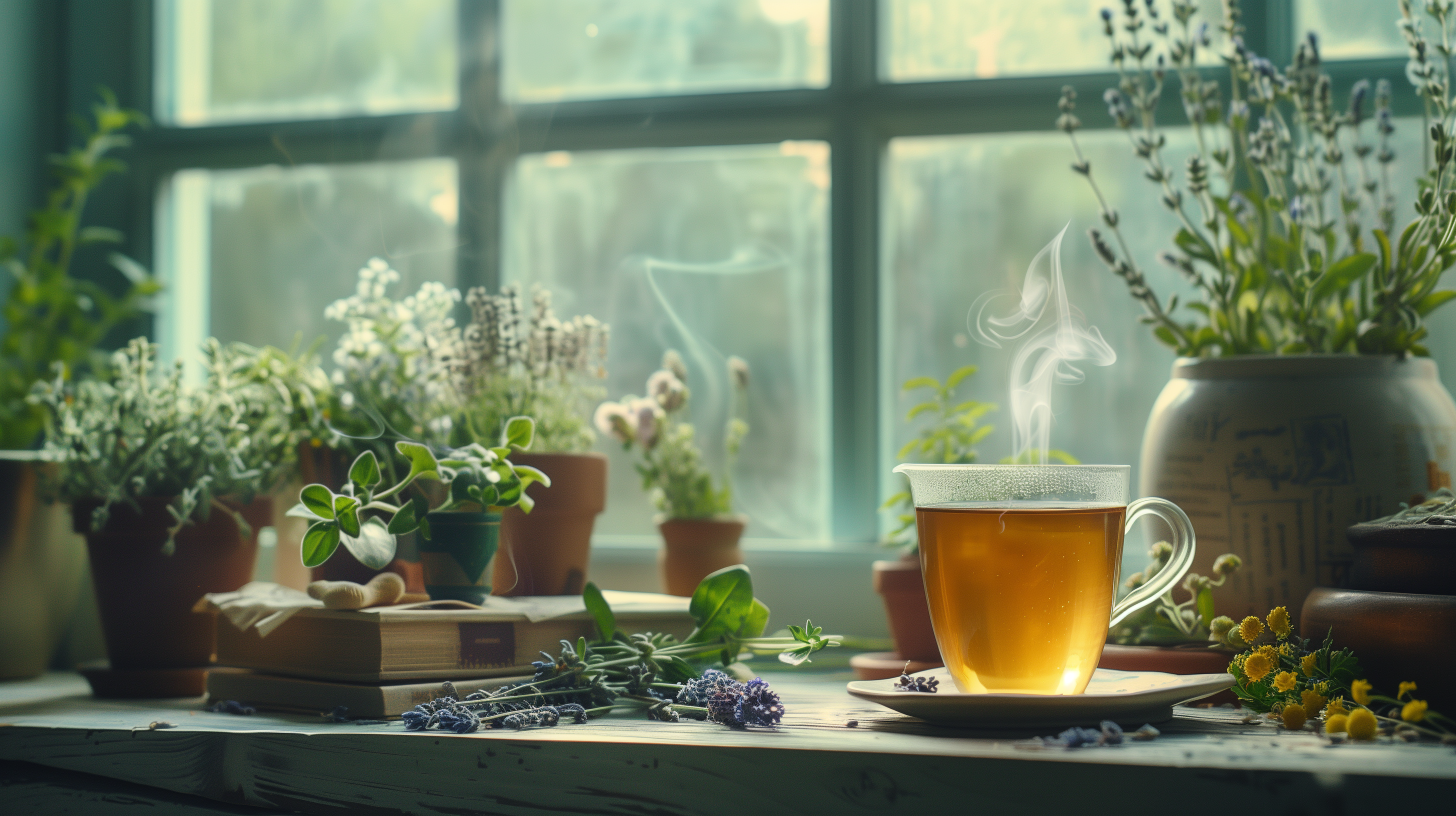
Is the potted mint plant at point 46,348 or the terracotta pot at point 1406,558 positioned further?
the potted mint plant at point 46,348

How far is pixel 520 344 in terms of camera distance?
1305 millimetres

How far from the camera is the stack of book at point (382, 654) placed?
0.96 metres

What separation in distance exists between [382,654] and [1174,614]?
0.80 meters

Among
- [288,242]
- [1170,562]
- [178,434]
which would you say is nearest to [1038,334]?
[1170,562]

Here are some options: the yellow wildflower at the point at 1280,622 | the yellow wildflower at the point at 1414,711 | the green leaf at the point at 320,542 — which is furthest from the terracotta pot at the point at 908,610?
the green leaf at the point at 320,542

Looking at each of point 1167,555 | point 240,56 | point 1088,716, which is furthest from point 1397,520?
point 240,56

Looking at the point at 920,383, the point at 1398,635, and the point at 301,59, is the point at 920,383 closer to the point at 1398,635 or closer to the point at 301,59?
the point at 1398,635

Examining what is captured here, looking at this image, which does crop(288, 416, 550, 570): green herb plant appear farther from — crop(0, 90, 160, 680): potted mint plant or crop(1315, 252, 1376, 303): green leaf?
crop(1315, 252, 1376, 303): green leaf

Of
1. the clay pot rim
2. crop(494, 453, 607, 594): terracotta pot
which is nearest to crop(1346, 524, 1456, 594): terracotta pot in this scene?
the clay pot rim

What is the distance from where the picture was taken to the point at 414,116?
5.74 ft

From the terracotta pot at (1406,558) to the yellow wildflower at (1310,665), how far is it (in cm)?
9

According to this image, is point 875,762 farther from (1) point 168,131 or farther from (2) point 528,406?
(1) point 168,131

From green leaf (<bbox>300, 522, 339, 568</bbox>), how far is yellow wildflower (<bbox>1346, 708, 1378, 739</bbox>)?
0.86m

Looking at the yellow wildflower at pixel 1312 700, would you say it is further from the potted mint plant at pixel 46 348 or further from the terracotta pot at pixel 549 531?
the potted mint plant at pixel 46 348
